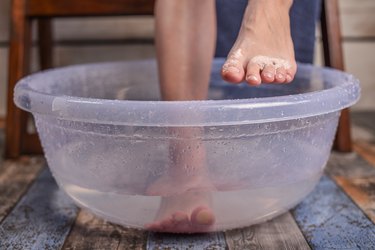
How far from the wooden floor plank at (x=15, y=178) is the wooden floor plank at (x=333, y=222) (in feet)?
1.59

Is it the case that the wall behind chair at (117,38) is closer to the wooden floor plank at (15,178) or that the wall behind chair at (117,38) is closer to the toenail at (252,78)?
the wooden floor plank at (15,178)

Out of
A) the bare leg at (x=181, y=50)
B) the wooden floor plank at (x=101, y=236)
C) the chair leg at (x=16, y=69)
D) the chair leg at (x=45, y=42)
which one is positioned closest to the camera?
the wooden floor plank at (x=101, y=236)

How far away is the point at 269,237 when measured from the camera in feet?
2.81

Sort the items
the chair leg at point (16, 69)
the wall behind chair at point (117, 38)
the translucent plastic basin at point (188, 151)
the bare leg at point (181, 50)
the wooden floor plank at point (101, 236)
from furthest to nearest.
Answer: the wall behind chair at point (117, 38), the chair leg at point (16, 69), the bare leg at point (181, 50), the wooden floor plank at point (101, 236), the translucent plastic basin at point (188, 151)

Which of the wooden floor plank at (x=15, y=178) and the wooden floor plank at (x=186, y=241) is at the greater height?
the wooden floor plank at (x=186, y=241)

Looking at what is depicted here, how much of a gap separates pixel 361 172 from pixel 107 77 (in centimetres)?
55

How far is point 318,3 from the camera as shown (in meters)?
1.22

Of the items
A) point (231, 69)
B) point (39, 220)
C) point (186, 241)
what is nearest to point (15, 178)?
point (39, 220)

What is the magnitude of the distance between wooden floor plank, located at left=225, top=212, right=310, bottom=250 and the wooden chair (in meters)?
0.52

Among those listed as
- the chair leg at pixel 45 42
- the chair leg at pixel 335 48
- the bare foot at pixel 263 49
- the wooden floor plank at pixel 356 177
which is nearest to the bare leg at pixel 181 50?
the bare foot at pixel 263 49

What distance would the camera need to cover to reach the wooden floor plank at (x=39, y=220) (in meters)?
0.85

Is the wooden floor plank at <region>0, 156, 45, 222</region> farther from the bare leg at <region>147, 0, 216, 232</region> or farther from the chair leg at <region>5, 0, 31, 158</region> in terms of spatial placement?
the bare leg at <region>147, 0, 216, 232</region>

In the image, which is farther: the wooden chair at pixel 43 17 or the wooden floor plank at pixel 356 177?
the wooden chair at pixel 43 17

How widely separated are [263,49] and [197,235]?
29 cm
